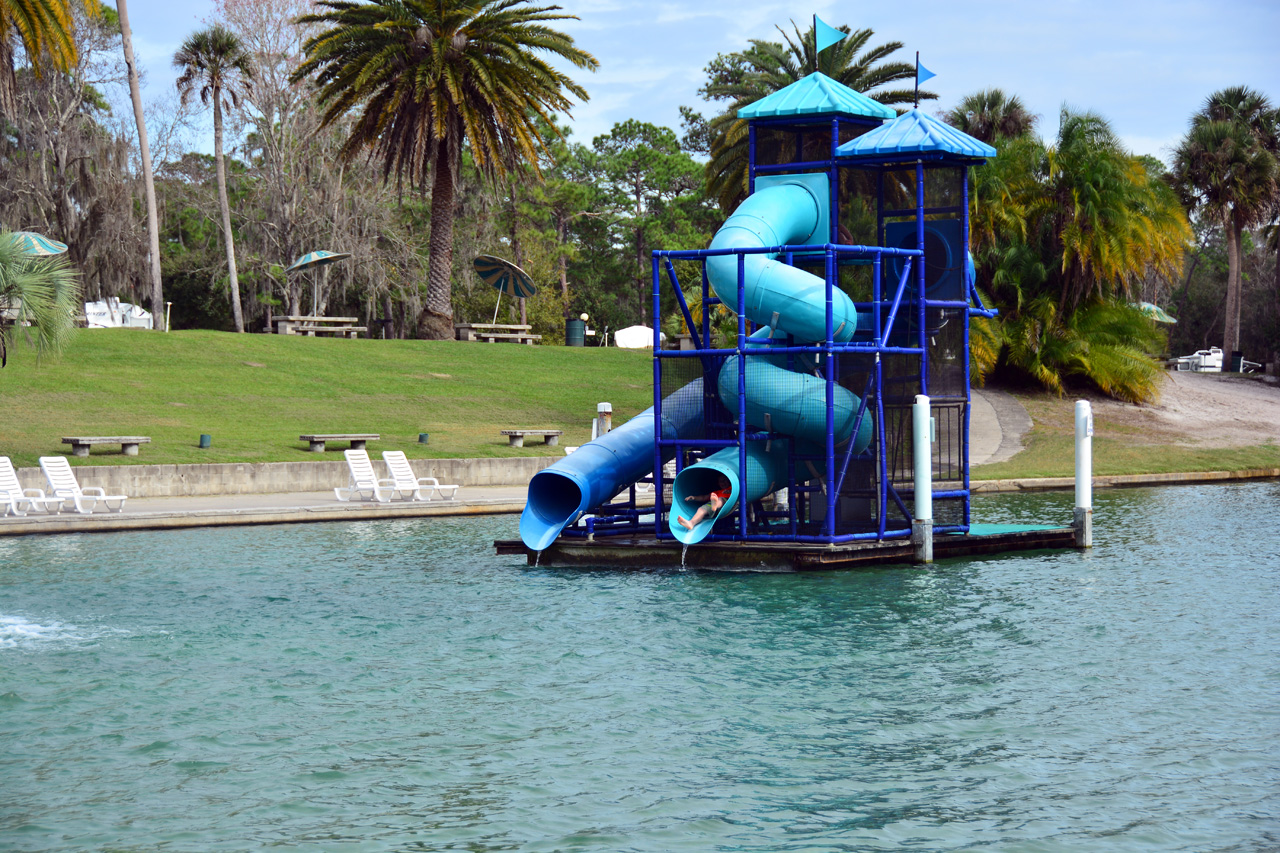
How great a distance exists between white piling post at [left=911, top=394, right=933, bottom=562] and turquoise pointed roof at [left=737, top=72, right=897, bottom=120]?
4590 millimetres

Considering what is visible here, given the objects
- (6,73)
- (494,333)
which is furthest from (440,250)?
(6,73)

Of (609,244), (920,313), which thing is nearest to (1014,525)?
(920,313)

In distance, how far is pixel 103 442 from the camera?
86.3 feet

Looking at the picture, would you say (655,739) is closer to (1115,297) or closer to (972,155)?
(972,155)

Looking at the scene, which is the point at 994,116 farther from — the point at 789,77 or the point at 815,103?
the point at 815,103

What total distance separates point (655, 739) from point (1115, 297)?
3956 centimetres

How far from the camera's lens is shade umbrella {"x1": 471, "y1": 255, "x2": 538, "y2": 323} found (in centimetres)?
5128

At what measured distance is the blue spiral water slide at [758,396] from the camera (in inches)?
688

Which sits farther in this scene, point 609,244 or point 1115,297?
point 609,244

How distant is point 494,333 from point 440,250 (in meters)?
5.95

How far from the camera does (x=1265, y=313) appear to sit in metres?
82.9

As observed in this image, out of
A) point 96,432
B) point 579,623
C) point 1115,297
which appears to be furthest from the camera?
point 1115,297

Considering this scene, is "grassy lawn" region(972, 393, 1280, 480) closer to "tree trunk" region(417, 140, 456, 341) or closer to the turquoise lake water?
the turquoise lake water

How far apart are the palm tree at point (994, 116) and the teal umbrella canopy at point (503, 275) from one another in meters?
19.1
